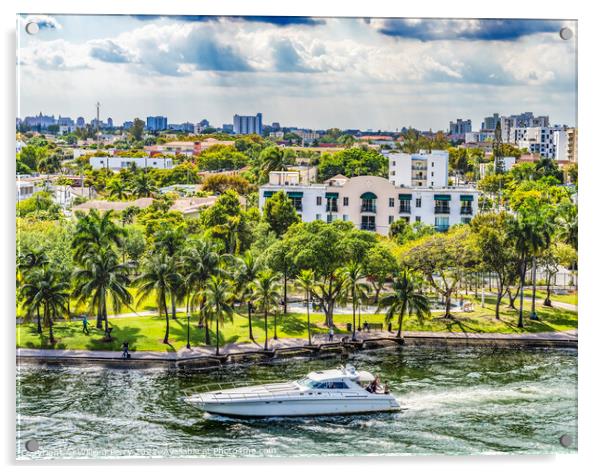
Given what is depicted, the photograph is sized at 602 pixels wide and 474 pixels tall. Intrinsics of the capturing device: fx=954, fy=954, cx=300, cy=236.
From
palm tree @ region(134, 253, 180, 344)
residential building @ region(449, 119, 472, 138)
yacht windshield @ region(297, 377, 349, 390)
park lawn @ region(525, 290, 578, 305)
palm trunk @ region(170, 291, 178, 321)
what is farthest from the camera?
residential building @ region(449, 119, 472, 138)

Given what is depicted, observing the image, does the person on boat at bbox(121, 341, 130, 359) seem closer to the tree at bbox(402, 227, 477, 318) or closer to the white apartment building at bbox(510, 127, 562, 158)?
the tree at bbox(402, 227, 477, 318)

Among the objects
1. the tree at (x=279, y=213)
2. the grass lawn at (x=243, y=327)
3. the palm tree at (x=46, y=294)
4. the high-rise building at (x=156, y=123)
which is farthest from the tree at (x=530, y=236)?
the palm tree at (x=46, y=294)

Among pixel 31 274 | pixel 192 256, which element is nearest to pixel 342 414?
pixel 192 256

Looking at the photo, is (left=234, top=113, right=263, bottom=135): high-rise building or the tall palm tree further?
(left=234, top=113, right=263, bottom=135): high-rise building

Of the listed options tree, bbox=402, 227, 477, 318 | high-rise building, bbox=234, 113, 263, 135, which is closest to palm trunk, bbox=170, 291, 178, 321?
A: high-rise building, bbox=234, 113, 263, 135

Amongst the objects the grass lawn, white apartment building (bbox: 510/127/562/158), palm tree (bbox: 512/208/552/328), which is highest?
white apartment building (bbox: 510/127/562/158)

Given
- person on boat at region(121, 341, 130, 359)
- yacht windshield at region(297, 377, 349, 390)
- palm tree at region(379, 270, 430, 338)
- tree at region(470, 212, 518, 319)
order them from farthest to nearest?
tree at region(470, 212, 518, 319) → palm tree at region(379, 270, 430, 338) → person on boat at region(121, 341, 130, 359) → yacht windshield at region(297, 377, 349, 390)

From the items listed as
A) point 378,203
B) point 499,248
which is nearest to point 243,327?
point 378,203

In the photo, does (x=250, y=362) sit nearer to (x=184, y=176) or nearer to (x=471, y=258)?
(x=471, y=258)
